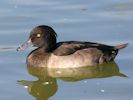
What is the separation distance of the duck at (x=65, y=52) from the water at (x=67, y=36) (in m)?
0.22

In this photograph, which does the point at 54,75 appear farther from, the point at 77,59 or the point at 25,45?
the point at 25,45

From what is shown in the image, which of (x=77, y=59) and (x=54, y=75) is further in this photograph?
(x=77, y=59)

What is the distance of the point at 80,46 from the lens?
12.0 meters

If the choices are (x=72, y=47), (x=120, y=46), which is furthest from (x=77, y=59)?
(x=120, y=46)

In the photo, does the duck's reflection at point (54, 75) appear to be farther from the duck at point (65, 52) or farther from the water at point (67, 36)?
the duck at point (65, 52)

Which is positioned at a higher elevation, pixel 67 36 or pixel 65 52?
pixel 67 36

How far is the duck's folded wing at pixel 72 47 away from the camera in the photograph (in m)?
12.0

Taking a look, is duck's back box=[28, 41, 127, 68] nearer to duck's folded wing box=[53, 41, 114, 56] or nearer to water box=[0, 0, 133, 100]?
duck's folded wing box=[53, 41, 114, 56]

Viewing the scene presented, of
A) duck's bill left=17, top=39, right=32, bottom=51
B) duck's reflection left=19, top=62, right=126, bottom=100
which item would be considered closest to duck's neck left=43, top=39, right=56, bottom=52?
duck's bill left=17, top=39, right=32, bottom=51

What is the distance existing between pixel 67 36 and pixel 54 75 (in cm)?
158

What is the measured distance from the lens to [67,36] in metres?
12.9

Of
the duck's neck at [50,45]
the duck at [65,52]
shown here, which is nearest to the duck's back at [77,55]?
the duck at [65,52]

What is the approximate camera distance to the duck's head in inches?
478

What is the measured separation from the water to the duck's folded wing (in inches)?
15.4
